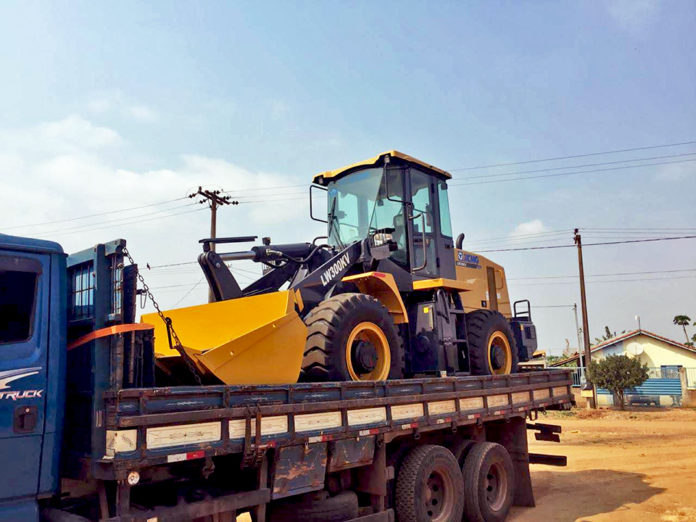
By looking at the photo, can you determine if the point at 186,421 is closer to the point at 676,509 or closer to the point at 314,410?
the point at 314,410

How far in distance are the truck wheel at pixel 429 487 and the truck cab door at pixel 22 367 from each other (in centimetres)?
390

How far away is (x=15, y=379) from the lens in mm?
4184

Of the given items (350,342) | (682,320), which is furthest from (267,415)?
(682,320)

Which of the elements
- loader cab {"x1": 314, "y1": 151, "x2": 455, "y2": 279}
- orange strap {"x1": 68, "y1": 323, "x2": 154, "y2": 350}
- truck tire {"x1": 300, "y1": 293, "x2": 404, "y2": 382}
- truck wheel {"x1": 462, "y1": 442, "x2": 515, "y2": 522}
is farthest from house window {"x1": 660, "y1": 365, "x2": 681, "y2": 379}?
orange strap {"x1": 68, "y1": 323, "x2": 154, "y2": 350}

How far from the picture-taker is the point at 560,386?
1016 centimetres

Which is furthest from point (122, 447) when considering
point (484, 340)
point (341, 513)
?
point (484, 340)

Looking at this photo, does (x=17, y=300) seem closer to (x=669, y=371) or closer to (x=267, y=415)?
(x=267, y=415)

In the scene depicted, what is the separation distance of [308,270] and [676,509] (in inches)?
241

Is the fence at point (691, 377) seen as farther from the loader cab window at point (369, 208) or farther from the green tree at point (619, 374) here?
the loader cab window at point (369, 208)

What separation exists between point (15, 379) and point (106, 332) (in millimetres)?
647

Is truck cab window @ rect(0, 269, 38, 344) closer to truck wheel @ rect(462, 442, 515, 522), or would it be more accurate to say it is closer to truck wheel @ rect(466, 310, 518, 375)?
truck wheel @ rect(462, 442, 515, 522)

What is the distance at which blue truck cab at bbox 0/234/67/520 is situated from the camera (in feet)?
13.5

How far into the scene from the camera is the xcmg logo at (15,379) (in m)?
4.11

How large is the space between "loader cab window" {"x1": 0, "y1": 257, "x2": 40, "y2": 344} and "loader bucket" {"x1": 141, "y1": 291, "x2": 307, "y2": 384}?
131 centimetres
